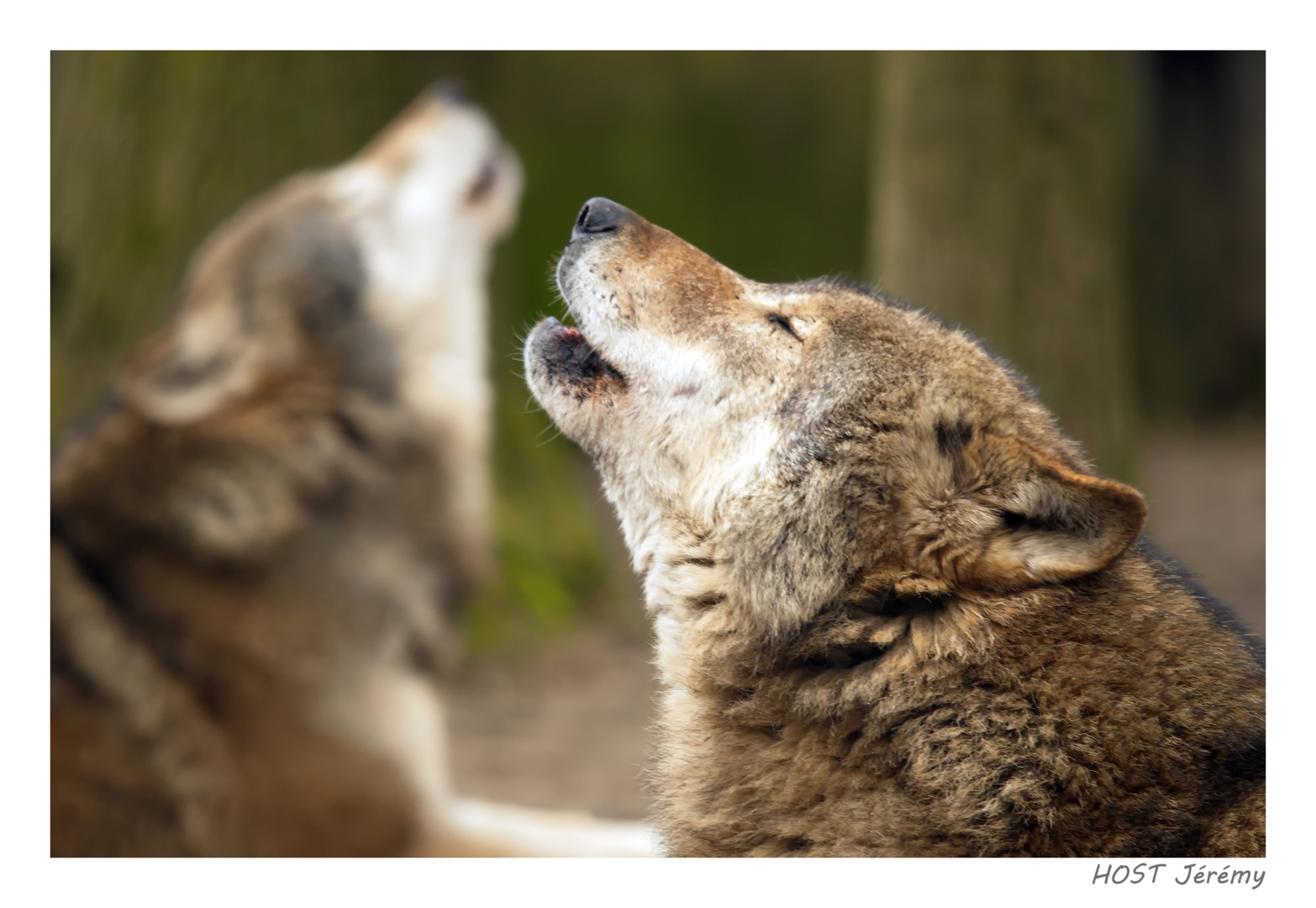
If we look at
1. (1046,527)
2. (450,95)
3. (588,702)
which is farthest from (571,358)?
(588,702)

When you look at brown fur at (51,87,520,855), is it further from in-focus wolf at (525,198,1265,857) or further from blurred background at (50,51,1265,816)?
in-focus wolf at (525,198,1265,857)

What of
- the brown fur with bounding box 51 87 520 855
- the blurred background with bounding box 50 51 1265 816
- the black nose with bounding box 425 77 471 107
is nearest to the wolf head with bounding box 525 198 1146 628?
the blurred background with bounding box 50 51 1265 816

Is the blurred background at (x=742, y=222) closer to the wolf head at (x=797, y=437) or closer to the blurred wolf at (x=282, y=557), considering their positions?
the wolf head at (x=797, y=437)

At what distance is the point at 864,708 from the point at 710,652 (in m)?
0.39

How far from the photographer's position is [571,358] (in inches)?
118

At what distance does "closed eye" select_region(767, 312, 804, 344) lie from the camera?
9.45 ft

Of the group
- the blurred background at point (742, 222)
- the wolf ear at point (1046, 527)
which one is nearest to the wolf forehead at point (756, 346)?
the wolf ear at point (1046, 527)

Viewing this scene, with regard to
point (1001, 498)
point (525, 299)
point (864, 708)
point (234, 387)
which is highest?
point (525, 299)

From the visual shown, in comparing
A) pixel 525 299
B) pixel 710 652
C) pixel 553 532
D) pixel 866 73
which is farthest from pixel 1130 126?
pixel 710 652

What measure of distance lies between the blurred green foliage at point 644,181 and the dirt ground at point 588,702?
0.40 m

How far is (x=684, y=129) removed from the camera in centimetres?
1037

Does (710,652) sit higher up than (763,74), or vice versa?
(763,74)

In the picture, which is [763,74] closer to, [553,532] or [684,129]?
[684,129]

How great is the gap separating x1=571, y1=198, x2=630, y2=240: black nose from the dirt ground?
9.68ft
